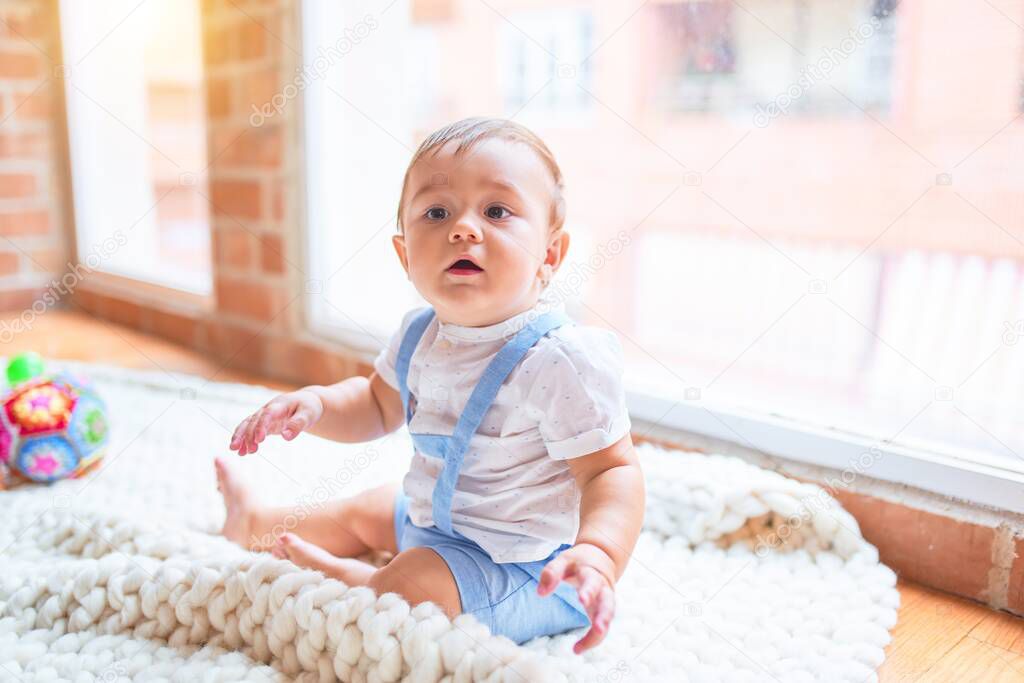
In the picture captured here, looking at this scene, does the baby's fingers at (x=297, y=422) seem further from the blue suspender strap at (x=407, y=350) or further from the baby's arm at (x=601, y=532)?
the baby's arm at (x=601, y=532)

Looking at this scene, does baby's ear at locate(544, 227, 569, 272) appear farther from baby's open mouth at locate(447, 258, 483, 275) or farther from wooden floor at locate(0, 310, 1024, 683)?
wooden floor at locate(0, 310, 1024, 683)

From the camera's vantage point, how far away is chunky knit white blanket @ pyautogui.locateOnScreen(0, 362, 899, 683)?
0.69m

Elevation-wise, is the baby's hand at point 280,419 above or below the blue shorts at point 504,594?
above

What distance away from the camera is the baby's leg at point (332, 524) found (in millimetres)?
932

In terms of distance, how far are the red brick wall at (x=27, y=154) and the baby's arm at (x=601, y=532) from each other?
2.18 metres

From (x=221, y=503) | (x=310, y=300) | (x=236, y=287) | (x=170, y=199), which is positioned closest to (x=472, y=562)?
(x=221, y=503)

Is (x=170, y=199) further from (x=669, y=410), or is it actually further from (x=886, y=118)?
(x=886, y=118)

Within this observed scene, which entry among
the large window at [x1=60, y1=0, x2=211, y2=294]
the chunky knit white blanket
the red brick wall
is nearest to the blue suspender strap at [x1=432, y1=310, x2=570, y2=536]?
the chunky knit white blanket

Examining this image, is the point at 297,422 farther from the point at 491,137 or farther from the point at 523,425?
the point at 491,137

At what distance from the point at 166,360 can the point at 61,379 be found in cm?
72

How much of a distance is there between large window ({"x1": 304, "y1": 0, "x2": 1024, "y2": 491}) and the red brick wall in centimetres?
108

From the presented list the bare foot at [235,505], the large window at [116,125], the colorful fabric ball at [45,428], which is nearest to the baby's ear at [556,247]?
the bare foot at [235,505]

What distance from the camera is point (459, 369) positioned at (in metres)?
0.79

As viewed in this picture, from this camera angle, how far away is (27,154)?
2.33m
